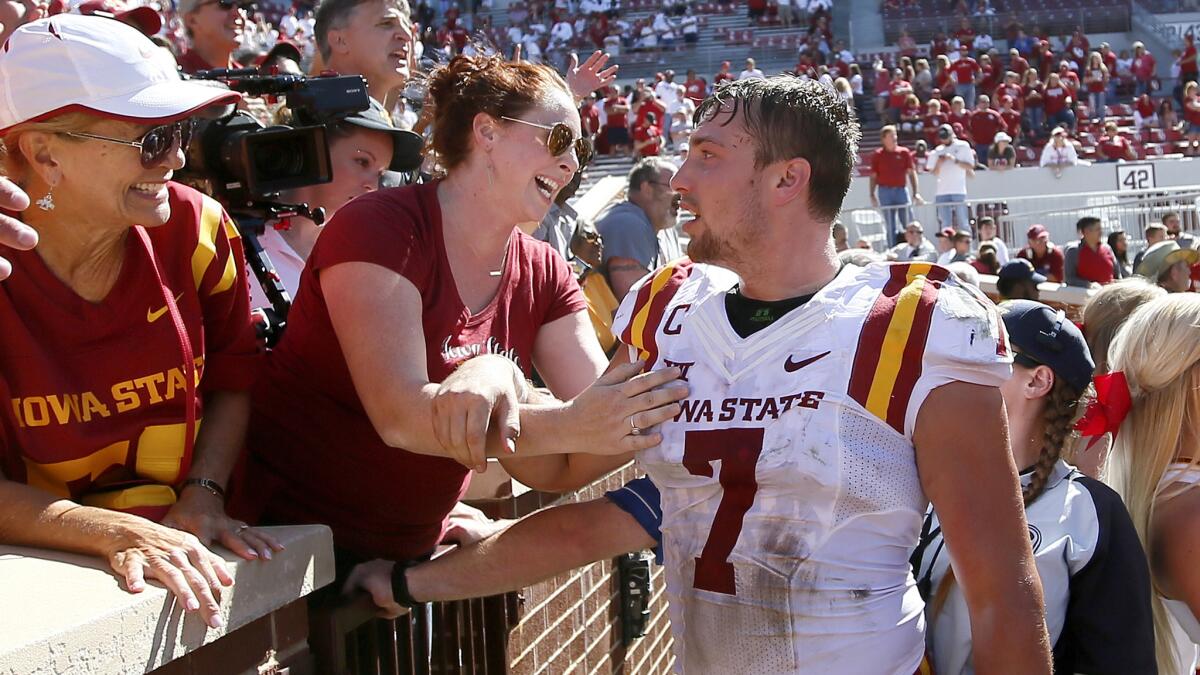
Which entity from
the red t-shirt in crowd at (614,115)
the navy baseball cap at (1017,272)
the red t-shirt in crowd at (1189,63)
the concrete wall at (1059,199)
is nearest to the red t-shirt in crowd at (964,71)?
the red t-shirt in crowd at (1189,63)

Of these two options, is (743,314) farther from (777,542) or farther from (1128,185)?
(1128,185)

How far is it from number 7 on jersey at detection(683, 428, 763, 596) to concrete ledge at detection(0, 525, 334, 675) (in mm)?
756

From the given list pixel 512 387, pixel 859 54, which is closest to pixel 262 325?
pixel 512 387

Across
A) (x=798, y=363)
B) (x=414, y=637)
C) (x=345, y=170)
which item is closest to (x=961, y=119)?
(x=345, y=170)

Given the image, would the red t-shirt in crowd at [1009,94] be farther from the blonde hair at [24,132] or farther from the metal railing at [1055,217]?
the blonde hair at [24,132]

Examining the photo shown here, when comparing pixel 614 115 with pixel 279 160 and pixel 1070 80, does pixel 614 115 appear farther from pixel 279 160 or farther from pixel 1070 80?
pixel 279 160

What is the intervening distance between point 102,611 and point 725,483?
107cm

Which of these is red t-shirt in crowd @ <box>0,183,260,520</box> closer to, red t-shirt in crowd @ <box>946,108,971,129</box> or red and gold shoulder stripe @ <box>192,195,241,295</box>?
red and gold shoulder stripe @ <box>192,195,241,295</box>

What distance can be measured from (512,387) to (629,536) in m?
0.48

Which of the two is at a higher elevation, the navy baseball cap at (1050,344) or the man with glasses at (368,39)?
the man with glasses at (368,39)

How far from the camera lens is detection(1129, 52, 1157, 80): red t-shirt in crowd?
28266 mm

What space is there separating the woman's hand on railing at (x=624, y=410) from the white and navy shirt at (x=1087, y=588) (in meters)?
0.72

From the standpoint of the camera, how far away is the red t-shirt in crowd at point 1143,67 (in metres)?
28.3

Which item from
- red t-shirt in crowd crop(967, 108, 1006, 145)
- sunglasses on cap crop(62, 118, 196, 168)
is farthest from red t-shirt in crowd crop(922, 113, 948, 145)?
sunglasses on cap crop(62, 118, 196, 168)
